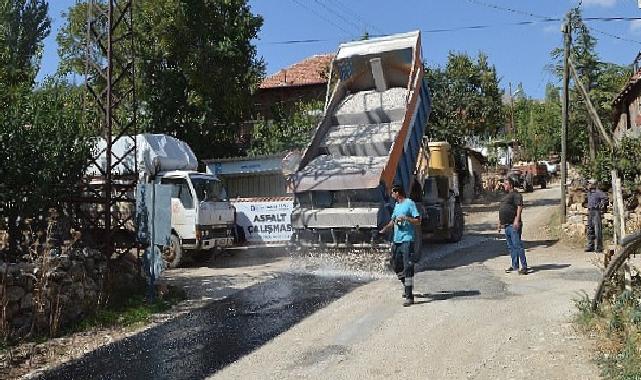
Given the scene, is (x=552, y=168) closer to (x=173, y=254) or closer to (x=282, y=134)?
(x=282, y=134)

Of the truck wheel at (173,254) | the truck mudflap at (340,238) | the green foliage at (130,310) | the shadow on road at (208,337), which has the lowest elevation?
the shadow on road at (208,337)

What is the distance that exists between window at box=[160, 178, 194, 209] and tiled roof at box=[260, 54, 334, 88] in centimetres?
1870

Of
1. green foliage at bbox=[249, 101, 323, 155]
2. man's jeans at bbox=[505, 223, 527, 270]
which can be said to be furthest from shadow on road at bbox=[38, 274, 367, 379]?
green foliage at bbox=[249, 101, 323, 155]

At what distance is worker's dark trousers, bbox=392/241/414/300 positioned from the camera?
816 cm

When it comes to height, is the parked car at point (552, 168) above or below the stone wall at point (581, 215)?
above

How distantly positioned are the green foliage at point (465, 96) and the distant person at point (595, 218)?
13.9 metres

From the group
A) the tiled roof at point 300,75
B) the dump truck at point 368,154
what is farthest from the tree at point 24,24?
the dump truck at point 368,154

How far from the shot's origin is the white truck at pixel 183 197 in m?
13.4

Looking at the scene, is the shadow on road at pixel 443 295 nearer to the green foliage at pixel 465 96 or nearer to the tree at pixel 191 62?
the tree at pixel 191 62

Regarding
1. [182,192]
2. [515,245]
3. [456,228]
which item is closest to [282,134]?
[456,228]

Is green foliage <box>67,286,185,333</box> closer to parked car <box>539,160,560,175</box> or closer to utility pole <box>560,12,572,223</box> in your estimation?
utility pole <box>560,12,572,223</box>

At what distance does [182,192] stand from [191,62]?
8.28m

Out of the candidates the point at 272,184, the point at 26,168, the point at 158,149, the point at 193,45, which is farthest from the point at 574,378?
the point at 193,45

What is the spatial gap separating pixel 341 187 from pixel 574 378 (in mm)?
6309
